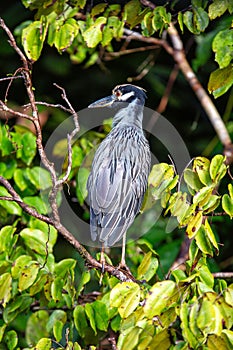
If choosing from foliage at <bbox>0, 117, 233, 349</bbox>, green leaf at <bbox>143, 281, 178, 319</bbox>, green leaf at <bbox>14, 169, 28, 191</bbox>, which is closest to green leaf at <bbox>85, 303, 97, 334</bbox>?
foliage at <bbox>0, 117, 233, 349</bbox>

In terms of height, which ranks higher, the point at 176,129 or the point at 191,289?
the point at 191,289

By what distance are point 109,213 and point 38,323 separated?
590mm

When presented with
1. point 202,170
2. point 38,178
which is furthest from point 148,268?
point 38,178

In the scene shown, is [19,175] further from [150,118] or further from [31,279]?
[150,118]

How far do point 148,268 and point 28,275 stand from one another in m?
0.35

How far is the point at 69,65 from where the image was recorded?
392 cm

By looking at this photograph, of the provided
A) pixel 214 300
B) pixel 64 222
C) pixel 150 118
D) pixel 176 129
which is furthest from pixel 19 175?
pixel 176 129

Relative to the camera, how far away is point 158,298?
1535 mm

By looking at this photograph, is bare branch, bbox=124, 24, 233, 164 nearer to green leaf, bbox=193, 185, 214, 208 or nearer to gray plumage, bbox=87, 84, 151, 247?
gray plumage, bbox=87, 84, 151, 247

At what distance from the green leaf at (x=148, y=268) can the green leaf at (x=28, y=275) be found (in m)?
0.31

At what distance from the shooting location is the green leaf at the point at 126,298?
1586 mm

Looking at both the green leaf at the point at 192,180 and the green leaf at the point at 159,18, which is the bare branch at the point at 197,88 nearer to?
the green leaf at the point at 159,18

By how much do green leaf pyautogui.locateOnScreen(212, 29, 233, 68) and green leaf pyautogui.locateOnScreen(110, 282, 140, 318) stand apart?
74 centimetres

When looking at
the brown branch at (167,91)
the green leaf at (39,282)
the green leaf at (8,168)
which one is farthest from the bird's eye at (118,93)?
the brown branch at (167,91)
